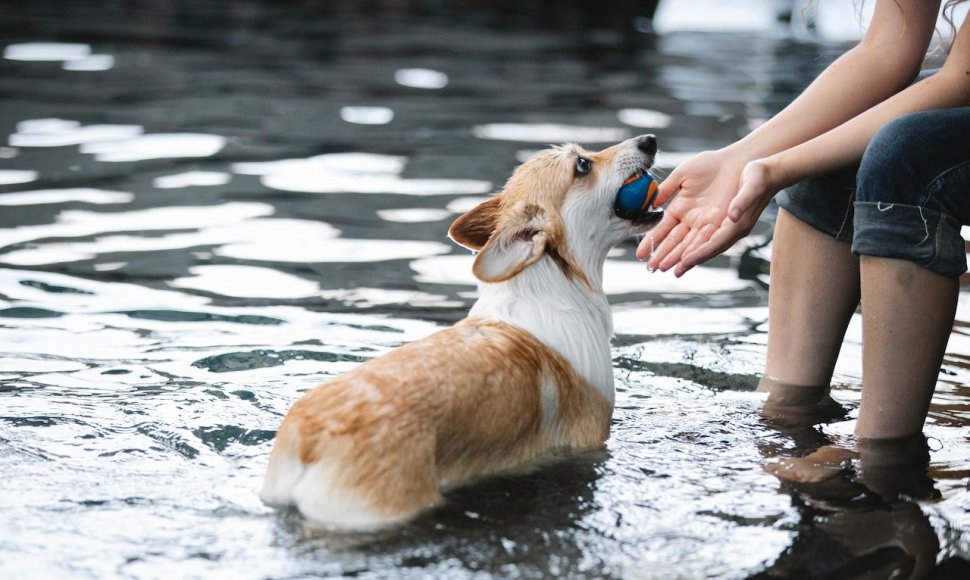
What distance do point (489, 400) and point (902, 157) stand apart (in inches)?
47.4

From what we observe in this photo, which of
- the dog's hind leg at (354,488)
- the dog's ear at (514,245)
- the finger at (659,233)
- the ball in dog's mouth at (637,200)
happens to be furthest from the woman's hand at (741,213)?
the dog's hind leg at (354,488)

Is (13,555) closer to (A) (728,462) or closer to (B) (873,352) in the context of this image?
(A) (728,462)

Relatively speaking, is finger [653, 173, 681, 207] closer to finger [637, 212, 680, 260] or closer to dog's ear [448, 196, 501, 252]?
finger [637, 212, 680, 260]

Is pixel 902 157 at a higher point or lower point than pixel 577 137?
higher

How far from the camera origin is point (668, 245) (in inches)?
134

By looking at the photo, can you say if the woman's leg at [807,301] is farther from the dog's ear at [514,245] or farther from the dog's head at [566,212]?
the dog's ear at [514,245]

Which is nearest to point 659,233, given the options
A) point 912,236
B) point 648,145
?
point 648,145

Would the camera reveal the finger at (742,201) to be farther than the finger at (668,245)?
No

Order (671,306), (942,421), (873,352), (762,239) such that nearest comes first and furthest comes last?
1. (873,352)
2. (942,421)
3. (671,306)
4. (762,239)

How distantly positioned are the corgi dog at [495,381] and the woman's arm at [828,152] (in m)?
0.36

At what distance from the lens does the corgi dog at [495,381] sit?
2604 mm

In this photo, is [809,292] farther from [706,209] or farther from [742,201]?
[742,201]

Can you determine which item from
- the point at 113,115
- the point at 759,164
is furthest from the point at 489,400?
the point at 113,115

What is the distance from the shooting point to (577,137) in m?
7.73
